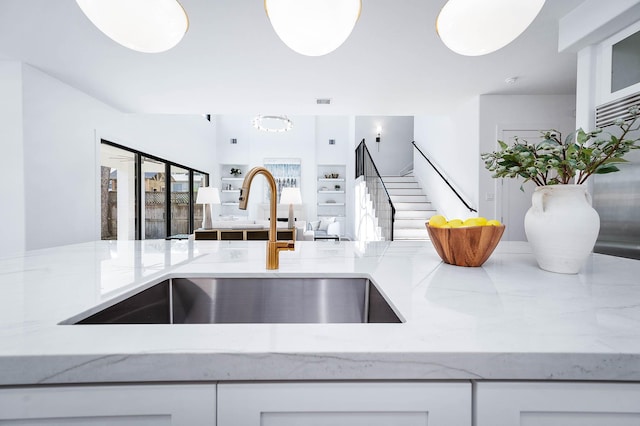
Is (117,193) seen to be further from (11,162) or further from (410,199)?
(410,199)

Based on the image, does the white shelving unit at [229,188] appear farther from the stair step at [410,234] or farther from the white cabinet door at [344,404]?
the white cabinet door at [344,404]

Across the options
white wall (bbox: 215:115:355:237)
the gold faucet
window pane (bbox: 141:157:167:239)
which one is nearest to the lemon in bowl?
the gold faucet

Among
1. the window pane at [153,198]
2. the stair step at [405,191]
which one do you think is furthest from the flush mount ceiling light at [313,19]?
the stair step at [405,191]

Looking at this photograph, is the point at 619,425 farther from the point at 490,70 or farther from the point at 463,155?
the point at 463,155

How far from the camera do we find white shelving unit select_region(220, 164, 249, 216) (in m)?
9.22

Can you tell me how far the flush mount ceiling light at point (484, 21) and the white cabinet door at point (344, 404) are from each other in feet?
3.58

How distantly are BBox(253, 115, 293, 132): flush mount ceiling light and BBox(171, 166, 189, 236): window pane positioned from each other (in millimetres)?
2094

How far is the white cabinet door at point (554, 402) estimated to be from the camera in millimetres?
488

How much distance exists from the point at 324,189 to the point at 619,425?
29.6 feet

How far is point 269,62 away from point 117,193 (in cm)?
346

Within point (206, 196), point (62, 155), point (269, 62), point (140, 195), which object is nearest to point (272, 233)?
point (269, 62)

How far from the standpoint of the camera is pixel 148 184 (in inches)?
216

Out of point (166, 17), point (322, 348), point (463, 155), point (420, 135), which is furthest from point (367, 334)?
point (420, 135)

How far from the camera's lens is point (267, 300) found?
3.36 feet
